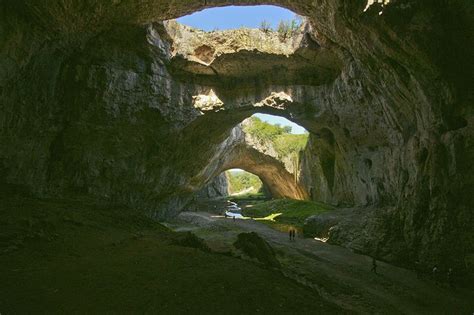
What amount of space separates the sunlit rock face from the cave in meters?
0.07

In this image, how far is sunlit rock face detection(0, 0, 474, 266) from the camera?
11.0 meters

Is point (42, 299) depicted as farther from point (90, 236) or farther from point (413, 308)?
point (413, 308)

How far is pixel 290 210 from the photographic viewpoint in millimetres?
30219

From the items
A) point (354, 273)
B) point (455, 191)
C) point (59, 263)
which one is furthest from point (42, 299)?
point (455, 191)

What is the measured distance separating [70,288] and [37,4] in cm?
992

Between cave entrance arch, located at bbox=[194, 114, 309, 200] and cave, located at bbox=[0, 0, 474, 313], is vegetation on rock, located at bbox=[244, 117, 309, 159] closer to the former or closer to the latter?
cave entrance arch, located at bbox=[194, 114, 309, 200]

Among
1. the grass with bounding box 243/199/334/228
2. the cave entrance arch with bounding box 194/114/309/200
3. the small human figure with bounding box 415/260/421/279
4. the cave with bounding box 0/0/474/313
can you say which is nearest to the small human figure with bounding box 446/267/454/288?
the cave with bounding box 0/0/474/313

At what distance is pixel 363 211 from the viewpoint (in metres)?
20.3

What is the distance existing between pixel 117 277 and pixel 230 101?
17830 millimetres

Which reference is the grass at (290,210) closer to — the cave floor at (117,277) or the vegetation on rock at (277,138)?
the vegetation on rock at (277,138)

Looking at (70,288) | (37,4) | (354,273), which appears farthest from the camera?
(354,273)

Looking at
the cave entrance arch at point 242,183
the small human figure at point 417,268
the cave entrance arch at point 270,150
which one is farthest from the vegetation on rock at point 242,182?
the small human figure at point 417,268

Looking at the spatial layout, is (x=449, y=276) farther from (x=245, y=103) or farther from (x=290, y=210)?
(x=290, y=210)

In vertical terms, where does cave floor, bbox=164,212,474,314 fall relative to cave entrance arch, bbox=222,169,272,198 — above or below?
below
